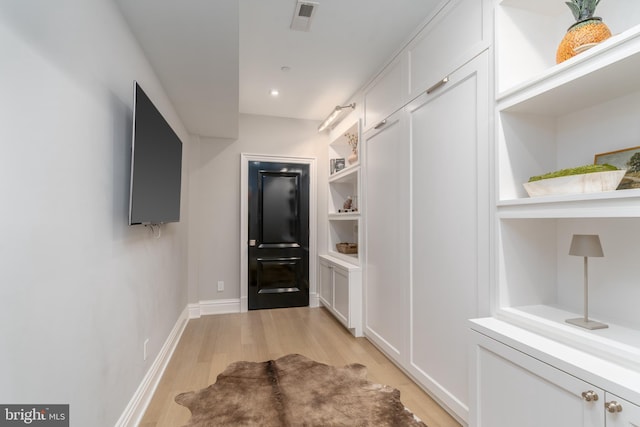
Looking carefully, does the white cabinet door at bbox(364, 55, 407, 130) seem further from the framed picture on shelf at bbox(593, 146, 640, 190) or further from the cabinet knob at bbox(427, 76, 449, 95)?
the framed picture on shelf at bbox(593, 146, 640, 190)

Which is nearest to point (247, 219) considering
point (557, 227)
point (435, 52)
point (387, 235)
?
point (387, 235)

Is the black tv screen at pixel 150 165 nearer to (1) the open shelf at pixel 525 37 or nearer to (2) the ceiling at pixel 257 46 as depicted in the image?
(2) the ceiling at pixel 257 46

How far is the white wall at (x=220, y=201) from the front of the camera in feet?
13.6

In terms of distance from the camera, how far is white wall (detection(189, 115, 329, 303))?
4156 millimetres

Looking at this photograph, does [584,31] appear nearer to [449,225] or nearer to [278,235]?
[449,225]

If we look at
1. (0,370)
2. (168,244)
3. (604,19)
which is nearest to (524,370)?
(604,19)

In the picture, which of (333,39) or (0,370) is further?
(333,39)

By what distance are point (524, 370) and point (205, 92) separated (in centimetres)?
294

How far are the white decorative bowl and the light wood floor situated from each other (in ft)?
4.83

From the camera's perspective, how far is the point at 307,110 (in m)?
4.21

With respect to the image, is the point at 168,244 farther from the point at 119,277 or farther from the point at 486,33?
the point at 486,33

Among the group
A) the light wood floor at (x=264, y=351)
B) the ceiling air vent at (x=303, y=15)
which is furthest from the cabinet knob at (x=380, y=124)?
the light wood floor at (x=264, y=351)

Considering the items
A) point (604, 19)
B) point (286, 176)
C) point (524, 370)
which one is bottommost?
point (524, 370)

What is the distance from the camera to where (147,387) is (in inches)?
82.8
